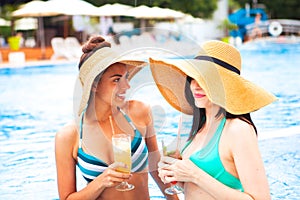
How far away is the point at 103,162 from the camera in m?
2.21

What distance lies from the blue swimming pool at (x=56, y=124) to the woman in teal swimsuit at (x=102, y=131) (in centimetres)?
8

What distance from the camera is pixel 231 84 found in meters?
1.87

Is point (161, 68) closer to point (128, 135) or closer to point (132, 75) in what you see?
point (132, 75)

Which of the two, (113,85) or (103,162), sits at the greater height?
(113,85)

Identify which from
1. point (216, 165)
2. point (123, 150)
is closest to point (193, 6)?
point (123, 150)

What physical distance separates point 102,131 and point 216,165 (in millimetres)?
622

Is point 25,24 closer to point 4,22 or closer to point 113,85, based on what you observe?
point 4,22

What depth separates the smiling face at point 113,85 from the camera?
2058 mm

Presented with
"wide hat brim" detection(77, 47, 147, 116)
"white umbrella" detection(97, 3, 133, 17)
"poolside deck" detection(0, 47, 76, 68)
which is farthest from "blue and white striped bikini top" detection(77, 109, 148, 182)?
"white umbrella" detection(97, 3, 133, 17)

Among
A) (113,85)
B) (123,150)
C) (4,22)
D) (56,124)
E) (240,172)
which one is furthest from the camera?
(4,22)

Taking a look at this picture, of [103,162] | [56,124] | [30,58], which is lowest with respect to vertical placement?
[30,58]

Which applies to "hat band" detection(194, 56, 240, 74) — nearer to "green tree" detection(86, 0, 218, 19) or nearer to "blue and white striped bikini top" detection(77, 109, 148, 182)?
"blue and white striped bikini top" detection(77, 109, 148, 182)

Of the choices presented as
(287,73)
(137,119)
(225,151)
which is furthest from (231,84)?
(287,73)

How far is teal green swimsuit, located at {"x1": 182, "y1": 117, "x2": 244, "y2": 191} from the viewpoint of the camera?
1.87 metres
